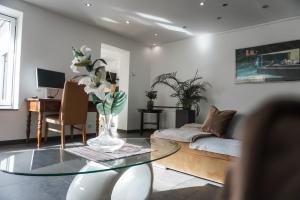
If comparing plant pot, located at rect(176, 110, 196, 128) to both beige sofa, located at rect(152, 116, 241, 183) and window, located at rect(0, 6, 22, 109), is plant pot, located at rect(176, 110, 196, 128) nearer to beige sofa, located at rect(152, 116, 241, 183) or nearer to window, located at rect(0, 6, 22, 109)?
beige sofa, located at rect(152, 116, 241, 183)

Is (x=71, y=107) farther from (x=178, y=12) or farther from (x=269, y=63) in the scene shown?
(x=269, y=63)

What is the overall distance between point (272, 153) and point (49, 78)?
4.14 meters

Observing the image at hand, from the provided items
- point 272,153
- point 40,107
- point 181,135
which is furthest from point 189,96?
point 272,153

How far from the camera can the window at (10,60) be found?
12.4ft

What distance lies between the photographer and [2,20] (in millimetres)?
3834

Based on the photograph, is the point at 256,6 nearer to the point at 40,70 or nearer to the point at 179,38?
the point at 179,38

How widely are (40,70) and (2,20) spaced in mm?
1180

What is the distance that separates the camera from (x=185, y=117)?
472cm

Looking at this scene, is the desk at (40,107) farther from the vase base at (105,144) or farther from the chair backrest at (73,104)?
the vase base at (105,144)

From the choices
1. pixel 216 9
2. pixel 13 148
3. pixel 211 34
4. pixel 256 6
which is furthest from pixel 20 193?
pixel 211 34

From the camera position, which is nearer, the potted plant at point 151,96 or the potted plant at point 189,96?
the potted plant at point 189,96

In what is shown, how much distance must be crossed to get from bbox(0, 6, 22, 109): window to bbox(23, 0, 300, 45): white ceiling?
534 mm

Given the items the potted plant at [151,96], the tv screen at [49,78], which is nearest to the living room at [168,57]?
the tv screen at [49,78]

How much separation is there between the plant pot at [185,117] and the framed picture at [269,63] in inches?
47.1
